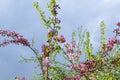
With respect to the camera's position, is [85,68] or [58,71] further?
[58,71]

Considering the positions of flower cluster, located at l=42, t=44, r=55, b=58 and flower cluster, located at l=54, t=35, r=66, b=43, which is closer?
flower cluster, located at l=42, t=44, r=55, b=58

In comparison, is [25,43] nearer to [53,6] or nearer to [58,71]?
[53,6]

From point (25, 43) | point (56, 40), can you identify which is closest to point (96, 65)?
point (56, 40)

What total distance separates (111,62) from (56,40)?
1680 millimetres

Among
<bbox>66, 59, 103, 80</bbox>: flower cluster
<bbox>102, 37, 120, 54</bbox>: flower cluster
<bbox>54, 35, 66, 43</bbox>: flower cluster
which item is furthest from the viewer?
<bbox>102, 37, 120, 54</bbox>: flower cluster

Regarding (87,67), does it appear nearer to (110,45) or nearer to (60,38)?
(60,38)

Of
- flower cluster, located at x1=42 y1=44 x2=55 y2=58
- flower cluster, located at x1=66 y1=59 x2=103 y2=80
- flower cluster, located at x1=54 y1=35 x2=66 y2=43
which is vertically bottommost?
flower cluster, located at x1=66 y1=59 x2=103 y2=80

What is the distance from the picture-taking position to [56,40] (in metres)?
8.77

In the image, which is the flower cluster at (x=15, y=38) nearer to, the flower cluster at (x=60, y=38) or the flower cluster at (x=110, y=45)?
the flower cluster at (x=60, y=38)

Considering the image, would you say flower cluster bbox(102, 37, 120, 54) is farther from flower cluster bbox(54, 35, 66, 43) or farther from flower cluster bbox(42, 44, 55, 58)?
flower cluster bbox(42, 44, 55, 58)

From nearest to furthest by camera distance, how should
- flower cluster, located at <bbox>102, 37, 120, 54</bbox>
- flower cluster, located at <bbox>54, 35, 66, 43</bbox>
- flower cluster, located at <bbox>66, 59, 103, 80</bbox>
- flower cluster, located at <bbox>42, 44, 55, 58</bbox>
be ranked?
flower cluster, located at <bbox>42, 44, 55, 58</bbox>, flower cluster, located at <bbox>54, 35, 66, 43</bbox>, flower cluster, located at <bbox>66, 59, 103, 80</bbox>, flower cluster, located at <bbox>102, 37, 120, 54</bbox>

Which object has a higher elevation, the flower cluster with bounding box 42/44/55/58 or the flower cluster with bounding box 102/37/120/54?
the flower cluster with bounding box 102/37/120/54

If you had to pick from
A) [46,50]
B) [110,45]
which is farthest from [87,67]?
[110,45]

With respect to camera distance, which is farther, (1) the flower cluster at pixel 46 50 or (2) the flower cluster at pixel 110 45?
(2) the flower cluster at pixel 110 45
